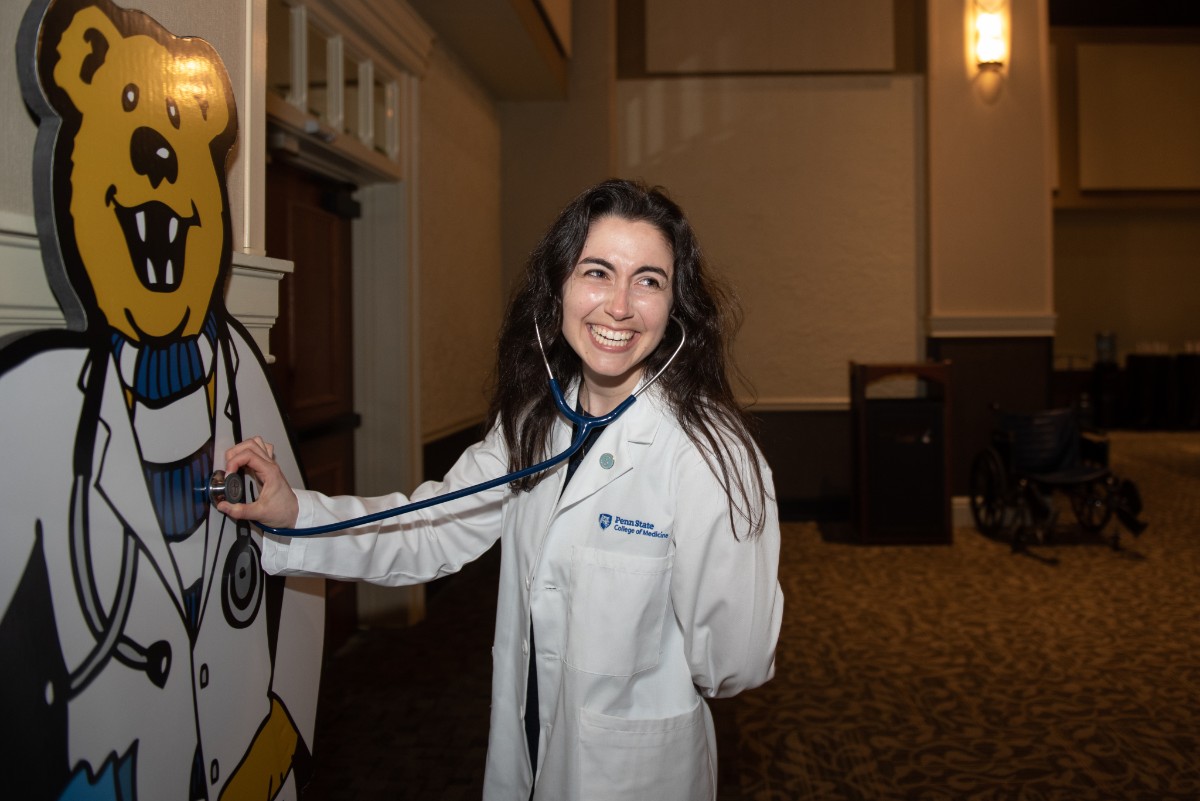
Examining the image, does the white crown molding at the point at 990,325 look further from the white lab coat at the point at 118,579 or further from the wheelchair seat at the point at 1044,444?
the white lab coat at the point at 118,579

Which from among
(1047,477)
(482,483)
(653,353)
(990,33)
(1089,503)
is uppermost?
(990,33)

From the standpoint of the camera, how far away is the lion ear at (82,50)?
0.82 meters

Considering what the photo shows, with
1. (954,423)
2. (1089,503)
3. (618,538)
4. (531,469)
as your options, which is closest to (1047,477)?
(1089,503)

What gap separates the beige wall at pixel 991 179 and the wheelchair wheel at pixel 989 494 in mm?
884

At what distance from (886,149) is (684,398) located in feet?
16.6

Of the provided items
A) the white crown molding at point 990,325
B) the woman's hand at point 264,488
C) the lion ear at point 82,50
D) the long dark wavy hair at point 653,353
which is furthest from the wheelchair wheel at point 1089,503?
the lion ear at point 82,50

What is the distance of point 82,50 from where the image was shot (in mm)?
852

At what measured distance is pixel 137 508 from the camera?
930mm

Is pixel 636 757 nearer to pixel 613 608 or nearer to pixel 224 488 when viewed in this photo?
pixel 613 608

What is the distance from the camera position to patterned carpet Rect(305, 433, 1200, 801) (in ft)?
7.88

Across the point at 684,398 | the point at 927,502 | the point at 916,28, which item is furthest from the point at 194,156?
the point at 916,28

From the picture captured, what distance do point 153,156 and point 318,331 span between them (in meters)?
2.31

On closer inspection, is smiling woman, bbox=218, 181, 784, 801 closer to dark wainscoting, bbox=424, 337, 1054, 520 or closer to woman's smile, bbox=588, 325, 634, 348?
woman's smile, bbox=588, 325, 634, 348

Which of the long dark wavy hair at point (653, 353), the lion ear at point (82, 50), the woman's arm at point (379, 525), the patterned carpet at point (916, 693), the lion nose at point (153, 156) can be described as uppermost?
the lion ear at point (82, 50)
